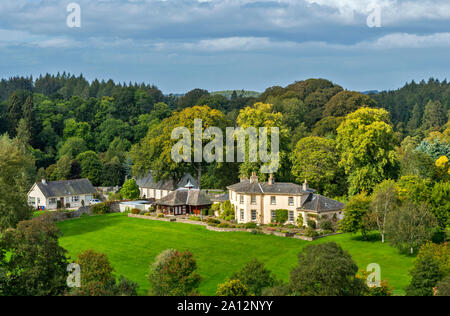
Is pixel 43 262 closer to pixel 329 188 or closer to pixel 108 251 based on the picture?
pixel 108 251

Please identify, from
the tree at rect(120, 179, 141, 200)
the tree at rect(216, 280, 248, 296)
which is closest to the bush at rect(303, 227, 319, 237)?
the tree at rect(216, 280, 248, 296)

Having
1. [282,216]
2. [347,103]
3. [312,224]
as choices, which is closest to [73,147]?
[347,103]

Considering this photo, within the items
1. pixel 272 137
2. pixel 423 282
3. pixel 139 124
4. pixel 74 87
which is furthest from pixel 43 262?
pixel 74 87

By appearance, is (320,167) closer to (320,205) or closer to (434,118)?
(320,205)

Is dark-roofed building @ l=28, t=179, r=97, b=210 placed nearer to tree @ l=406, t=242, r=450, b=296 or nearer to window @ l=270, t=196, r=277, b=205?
window @ l=270, t=196, r=277, b=205

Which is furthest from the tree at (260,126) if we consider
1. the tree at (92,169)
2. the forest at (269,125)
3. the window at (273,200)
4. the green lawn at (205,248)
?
the tree at (92,169)

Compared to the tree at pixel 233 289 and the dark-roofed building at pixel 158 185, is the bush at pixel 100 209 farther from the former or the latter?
the tree at pixel 233 289

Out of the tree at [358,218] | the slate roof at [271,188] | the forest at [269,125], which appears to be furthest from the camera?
the forest at [269,125]
